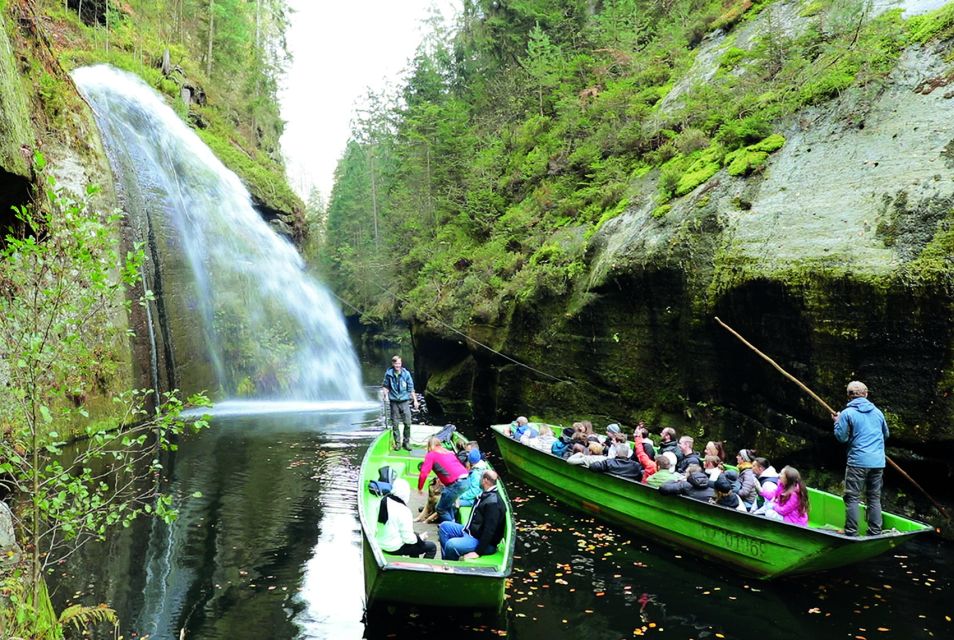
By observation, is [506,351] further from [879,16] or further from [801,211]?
[879,16]

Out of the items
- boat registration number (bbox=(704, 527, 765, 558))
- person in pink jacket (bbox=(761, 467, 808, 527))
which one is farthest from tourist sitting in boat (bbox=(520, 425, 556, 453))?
person in pink jacket (bbox=(761, 467, 808, 527))

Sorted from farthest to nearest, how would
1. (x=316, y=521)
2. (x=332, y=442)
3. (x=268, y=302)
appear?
(x=268, y=302) < (x=332, y=442) < (x=316, y=521)

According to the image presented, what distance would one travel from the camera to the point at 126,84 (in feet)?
89.3

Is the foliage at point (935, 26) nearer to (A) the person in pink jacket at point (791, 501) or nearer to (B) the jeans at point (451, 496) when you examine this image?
(A) the person in pink jacket at point (791, 501)

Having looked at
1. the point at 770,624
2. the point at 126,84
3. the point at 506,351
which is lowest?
the point at 770,624

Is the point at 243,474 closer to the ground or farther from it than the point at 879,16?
closer to the ground

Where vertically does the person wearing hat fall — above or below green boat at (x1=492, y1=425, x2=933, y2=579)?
above

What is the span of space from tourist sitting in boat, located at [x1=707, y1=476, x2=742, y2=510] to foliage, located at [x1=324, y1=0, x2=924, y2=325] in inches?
285

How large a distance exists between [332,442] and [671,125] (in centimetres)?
1364

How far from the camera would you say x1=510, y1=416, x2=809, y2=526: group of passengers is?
878 centimetres

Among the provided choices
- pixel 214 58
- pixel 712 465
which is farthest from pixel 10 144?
pixel 214 58

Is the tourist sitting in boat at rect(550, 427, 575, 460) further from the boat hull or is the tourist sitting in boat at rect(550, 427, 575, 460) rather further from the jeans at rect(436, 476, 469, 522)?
the boat hull

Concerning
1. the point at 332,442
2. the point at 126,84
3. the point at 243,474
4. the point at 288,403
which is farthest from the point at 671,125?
the point at 126,84

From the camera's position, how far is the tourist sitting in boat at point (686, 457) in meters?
10.4
